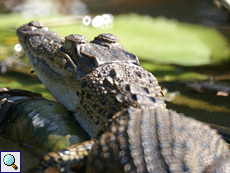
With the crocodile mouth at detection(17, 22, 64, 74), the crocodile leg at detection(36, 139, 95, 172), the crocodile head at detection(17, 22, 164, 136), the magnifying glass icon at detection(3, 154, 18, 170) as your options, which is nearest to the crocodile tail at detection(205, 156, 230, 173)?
the crocodile head at detection(17, 22, 164, 136)

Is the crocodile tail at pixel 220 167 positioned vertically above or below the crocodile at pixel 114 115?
below

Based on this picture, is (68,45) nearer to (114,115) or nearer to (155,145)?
(114,115)

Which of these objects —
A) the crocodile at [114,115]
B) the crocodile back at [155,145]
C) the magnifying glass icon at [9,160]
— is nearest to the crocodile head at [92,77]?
the crocodile at [114,115]

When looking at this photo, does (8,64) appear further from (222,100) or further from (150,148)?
(150,148)

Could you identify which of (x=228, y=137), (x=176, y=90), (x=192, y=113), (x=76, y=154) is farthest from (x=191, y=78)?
(x=76, y=154)

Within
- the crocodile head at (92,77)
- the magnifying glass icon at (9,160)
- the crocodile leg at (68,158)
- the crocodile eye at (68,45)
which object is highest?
the crocodile eye at (68,45)

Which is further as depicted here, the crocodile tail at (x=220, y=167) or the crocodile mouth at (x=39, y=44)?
the crocodile mouth at (x=39, y=44)

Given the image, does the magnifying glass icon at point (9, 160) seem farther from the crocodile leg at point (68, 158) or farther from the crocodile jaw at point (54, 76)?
the crocodile jaw at point (54, 76)

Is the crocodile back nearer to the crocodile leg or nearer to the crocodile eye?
the crocodile leg

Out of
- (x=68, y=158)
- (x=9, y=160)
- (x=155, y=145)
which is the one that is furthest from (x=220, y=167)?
(x=9, y=160)
